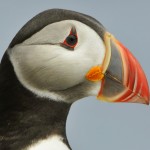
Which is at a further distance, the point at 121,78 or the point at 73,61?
the point at 121,78

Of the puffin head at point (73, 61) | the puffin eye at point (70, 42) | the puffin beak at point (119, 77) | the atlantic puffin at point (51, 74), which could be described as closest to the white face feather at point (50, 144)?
the atlantic puffin at point (51, 74)

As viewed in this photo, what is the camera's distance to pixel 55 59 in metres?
5.69

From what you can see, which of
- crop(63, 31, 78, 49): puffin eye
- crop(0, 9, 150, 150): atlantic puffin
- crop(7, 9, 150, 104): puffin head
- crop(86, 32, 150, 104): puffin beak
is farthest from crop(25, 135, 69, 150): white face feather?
crop(63, 31, 78, 49): puffin eye

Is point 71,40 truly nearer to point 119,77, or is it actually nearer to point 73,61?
point 73,61

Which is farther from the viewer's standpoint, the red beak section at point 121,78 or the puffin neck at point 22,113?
the red beak section at point 121,78

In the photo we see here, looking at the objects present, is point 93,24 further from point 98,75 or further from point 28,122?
point 28,122

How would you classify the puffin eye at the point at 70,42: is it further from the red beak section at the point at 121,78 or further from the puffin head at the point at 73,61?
the red beak section at the point at 121,78

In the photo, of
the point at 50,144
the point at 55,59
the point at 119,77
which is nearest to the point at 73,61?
the point at 55,59

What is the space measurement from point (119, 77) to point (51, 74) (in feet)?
1.92

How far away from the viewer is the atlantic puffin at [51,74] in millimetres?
5691

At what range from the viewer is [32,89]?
5742mm

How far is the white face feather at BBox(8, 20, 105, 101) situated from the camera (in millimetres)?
5691

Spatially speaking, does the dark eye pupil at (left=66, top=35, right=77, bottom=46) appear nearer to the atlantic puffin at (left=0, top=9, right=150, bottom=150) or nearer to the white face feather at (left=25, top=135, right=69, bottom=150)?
the atlantic puffin at (left=0, top=9, right=150, bottom=150)

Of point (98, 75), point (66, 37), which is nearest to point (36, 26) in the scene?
point (66, 37)
